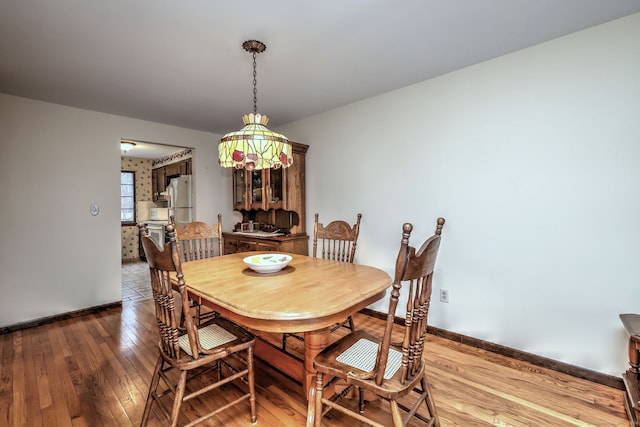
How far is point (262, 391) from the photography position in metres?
1.87

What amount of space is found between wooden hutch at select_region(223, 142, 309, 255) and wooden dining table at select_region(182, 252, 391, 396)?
1.33 meters

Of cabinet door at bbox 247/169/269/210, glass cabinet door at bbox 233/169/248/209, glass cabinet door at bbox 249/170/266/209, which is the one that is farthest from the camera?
glass cabinet door at bbox 233/169/248/209

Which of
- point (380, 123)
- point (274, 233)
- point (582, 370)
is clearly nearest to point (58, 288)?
point (274, 233)

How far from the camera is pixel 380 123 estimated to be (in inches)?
120

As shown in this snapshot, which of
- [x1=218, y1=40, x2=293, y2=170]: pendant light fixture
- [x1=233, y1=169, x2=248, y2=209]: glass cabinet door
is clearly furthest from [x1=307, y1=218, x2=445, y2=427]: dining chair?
[x1=233, y1=169, x2=248, y2=209]: glass cabinet door

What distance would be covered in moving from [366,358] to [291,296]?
458mm

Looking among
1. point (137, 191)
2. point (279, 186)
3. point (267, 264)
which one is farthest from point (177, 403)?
point (137, 191)

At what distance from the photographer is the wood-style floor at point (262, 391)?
1.62m

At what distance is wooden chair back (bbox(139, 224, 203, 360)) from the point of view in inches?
49.6

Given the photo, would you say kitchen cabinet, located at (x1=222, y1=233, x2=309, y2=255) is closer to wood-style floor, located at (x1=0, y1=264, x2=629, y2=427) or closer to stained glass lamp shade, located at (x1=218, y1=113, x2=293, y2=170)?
wood-style floor, located at (x1=0, y1=264, x2=629, y2=427)

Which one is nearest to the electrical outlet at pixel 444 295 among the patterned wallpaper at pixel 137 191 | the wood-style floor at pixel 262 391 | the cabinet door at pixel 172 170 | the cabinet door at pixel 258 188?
the wood-style floor at pixel 262 391

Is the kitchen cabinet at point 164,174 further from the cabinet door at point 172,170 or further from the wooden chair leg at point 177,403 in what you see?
the wooden chair leg at point 177,403

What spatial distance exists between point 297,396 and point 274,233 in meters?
2.28

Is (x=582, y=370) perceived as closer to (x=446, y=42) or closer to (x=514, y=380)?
(x=514, y=380)
